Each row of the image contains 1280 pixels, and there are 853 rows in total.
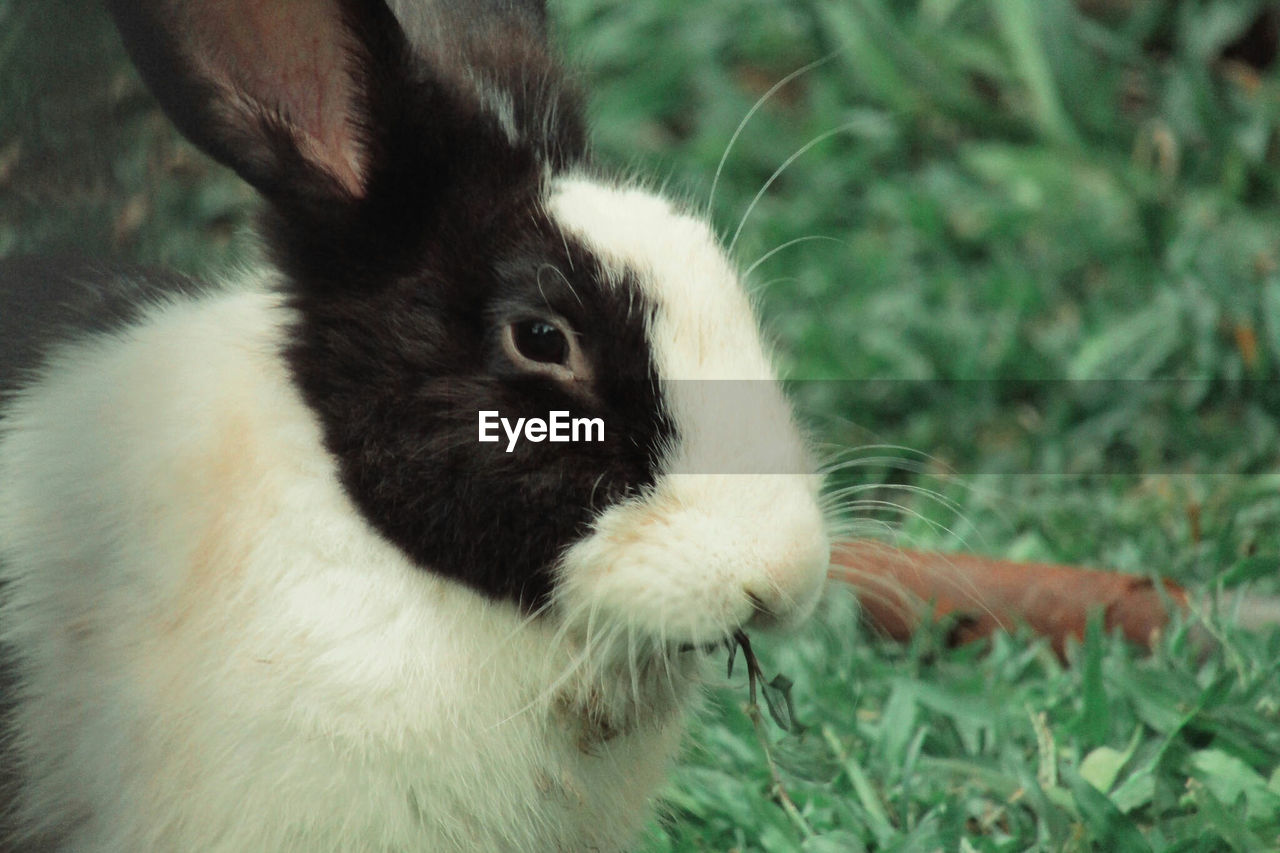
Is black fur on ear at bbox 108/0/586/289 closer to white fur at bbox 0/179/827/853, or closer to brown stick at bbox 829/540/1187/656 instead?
white fur at bbox 0/179/827/853

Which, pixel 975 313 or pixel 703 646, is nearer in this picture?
pixel 703 646

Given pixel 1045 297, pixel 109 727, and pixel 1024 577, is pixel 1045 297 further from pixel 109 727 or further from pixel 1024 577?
pixel 109 727

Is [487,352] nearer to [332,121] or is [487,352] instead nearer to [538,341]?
[538,341]

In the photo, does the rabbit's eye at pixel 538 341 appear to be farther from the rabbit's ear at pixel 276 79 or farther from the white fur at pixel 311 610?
the rabbit's ear at pixel 276 79

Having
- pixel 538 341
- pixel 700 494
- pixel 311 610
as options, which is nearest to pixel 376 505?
pixel 311 610

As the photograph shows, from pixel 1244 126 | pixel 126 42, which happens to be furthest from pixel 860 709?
pixel 1244 126

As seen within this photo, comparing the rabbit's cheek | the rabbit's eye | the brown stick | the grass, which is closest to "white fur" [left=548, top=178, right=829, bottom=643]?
the rabbit's cheek
